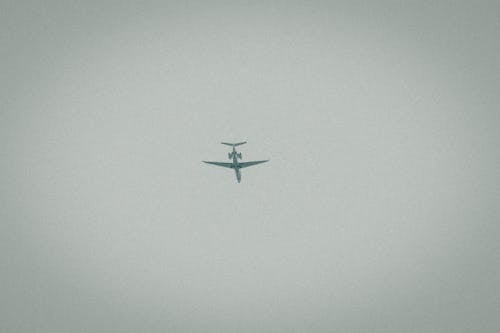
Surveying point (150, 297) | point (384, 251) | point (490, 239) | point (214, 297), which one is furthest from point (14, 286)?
point (490, 239)

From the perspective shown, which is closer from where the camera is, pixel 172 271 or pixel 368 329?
pixel 368 329

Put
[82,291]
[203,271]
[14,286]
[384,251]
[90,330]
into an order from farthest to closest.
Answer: [203,271] → [384,251] → [82,291] → [14,286] → [90,330]

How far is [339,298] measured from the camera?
141000 mm

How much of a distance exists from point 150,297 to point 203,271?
47066 millimetres

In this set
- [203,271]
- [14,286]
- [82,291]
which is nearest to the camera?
[14,286]

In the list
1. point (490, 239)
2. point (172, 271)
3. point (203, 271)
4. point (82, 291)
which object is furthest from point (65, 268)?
point (490, 239)

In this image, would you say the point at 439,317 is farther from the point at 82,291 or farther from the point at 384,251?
the point at 82,291

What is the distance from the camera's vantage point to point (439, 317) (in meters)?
118

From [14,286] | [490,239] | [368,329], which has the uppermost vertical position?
[490,239]

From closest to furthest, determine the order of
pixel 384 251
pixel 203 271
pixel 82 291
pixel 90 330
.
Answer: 1. pixel 90 330
2. pixel 82 291
3. pixel 384 251
4. pixel 203 271

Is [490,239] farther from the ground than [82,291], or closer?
farther from the ground

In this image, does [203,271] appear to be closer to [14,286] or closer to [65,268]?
[65,268]

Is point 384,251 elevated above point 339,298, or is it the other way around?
point 384,251

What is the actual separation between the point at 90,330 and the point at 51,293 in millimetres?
20477
